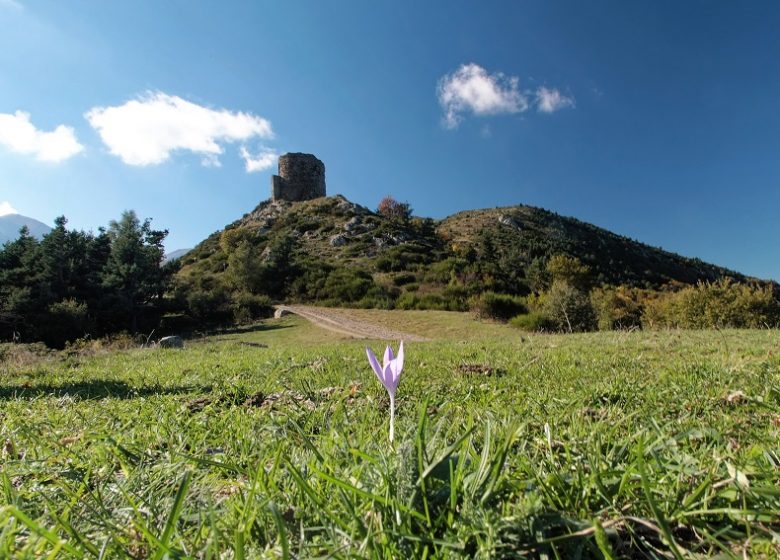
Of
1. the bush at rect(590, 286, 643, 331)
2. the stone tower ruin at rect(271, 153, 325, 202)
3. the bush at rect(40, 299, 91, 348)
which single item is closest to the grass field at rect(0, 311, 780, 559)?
the bush at rect(590, 286, 643, 331)

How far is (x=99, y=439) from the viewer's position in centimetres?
175

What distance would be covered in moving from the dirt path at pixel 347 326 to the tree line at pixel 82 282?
1052 cm

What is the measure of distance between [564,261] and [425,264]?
1362 centimetres

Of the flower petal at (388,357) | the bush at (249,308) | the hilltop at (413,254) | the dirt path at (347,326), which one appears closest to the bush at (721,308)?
the dirt path at (347,326)

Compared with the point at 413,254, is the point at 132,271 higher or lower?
lower

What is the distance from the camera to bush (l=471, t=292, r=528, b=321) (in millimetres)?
23641

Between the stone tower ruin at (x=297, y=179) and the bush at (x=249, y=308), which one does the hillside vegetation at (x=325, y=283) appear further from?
the stone tower ruin at (x=297, y=179)

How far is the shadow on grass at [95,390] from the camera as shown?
3829mm

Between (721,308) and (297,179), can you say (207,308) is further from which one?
(297,179)

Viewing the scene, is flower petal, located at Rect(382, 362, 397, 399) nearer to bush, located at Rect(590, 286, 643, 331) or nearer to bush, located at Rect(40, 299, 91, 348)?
bush, located at Rect(590, 286, 643, 331)

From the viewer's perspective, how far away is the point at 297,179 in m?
73.5

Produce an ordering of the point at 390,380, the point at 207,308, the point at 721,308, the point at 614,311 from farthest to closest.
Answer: the point at 207,308
the point at 614,311
the point at 721,308
the point at 390,380

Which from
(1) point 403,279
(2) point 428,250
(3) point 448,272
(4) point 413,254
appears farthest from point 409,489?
(2) point 428,250

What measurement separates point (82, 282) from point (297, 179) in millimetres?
49838
